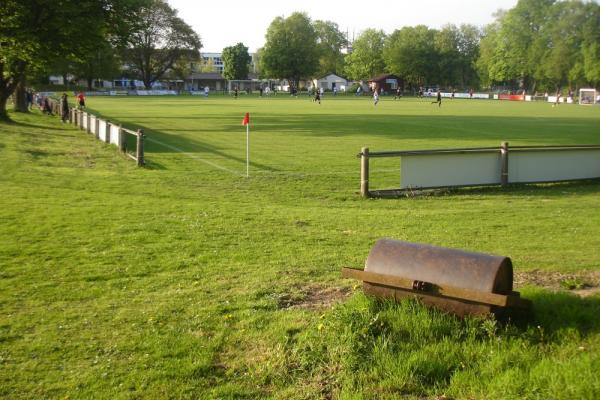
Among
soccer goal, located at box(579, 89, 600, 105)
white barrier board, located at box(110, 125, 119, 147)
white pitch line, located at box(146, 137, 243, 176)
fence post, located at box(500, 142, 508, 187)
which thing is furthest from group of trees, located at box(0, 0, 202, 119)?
soccer goal, located at box(579, 89, 600, 105)

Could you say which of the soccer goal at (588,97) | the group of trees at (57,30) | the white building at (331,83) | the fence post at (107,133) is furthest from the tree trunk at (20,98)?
the white building at (331,83)

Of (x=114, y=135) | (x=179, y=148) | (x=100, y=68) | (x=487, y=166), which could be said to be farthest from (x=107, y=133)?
(x=100, y=68)

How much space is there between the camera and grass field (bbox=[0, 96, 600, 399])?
4.61 meters

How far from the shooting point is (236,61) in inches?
6220

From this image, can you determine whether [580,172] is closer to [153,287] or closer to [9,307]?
[153,287]

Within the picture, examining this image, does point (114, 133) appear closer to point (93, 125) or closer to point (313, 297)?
point (93, 125)

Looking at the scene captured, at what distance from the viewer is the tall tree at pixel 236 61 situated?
15800 centimetres

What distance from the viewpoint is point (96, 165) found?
1909 centimetres

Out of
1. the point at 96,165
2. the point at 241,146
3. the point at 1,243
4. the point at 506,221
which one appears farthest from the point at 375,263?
the point at 241,146

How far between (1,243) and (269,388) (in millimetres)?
5800

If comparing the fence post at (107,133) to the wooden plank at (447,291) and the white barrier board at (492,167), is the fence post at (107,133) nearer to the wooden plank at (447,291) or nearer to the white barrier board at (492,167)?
the white barrier board at (492,167)

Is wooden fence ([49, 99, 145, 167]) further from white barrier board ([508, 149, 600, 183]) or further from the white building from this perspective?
the white building

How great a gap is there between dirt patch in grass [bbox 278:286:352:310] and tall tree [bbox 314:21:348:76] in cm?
15643

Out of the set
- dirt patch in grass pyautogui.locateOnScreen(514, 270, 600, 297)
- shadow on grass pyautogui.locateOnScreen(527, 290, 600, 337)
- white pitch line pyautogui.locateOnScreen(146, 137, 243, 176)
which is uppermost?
white pitch line pyautogui.locateOnScreen(146, 137, 243, 176)
